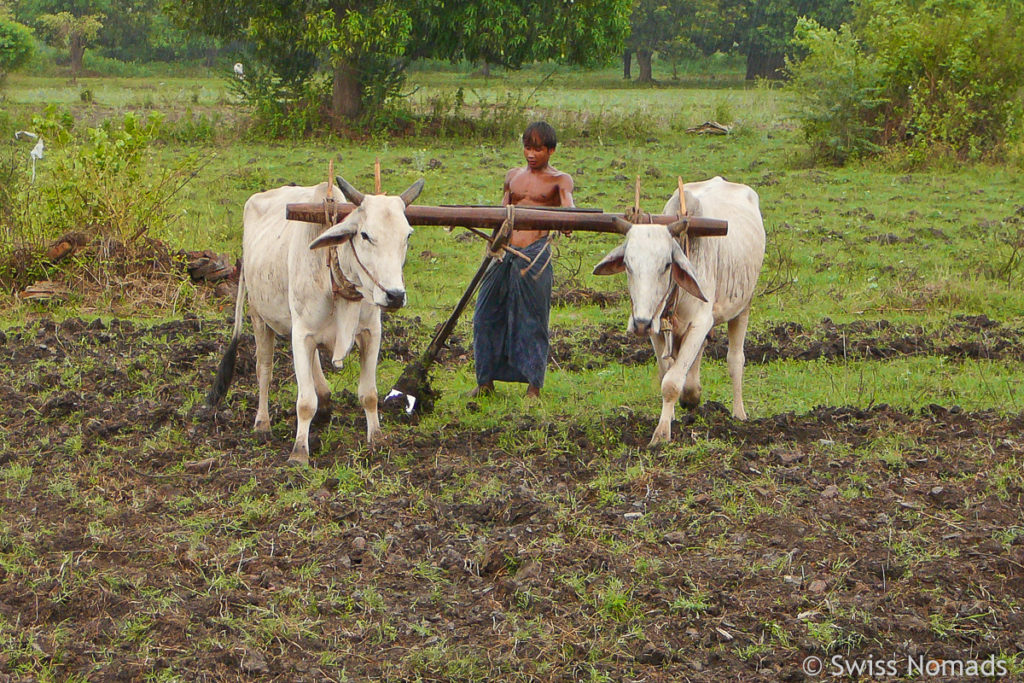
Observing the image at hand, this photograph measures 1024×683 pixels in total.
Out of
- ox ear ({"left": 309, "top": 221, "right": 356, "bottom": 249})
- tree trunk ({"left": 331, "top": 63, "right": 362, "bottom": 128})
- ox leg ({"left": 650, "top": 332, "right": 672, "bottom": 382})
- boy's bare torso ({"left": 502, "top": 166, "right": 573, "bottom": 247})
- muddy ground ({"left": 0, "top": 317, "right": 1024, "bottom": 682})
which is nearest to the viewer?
muddy ground ({"left": 0, "top": 317, "right": 1024, "bottom": 682})

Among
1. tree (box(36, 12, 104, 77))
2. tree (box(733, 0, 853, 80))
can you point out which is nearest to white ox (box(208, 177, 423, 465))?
tree (box(36, 12, 104, 77))

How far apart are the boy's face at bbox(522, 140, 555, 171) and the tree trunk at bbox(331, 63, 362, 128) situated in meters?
13.7

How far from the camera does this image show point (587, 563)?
14.0 feet

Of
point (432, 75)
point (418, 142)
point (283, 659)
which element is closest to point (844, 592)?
point (283, 659)

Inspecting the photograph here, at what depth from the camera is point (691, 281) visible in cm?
534

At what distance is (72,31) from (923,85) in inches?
1244

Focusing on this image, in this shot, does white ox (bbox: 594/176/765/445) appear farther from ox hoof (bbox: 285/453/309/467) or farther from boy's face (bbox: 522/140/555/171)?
ox hoof (bbox: 285/453/309/467)

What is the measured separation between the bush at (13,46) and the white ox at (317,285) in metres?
25.5

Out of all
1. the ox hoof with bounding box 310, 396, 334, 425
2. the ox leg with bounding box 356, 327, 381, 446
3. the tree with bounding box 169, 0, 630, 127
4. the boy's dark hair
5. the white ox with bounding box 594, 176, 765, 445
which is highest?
the tree with bounding box 169, 0, 630, 127

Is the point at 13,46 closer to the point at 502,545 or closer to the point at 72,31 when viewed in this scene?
the point at 72,31

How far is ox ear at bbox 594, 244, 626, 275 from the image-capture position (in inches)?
211

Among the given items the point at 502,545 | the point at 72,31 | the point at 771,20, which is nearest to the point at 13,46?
the point at 72,31

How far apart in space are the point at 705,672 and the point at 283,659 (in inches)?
52.2

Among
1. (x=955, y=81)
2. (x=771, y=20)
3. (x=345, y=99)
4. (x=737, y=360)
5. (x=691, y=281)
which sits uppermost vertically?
(x=771, y=20)
